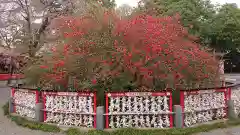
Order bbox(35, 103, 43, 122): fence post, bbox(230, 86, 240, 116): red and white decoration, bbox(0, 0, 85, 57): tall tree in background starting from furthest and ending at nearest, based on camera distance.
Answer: bbox(0, 0, 85, 57): tall tree in background
bbox(230, 86, 240, 116): red and white decoration
bbox(35, 103, 43, 122): fence post

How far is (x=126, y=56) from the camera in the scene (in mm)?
6836

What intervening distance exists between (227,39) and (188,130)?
31008 mm

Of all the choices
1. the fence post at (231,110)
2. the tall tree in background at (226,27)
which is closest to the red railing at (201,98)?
the fence post at (231,110)

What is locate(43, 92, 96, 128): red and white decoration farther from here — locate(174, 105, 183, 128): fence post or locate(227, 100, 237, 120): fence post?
locate(227, 100, 237, 120): fence post

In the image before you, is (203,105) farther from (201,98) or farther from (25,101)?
(25,101)

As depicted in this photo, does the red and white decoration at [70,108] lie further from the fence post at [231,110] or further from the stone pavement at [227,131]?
the fence post at [231,110]

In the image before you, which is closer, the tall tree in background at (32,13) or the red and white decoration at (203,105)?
the red and white decoration at (203,105)

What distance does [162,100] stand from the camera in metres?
6.77

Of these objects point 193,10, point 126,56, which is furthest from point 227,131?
point 193,10

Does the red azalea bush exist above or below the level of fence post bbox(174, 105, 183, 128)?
above

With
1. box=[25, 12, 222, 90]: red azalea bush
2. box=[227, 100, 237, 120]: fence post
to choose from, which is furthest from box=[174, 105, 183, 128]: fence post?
box=[227, 100, 237, 120]: fence post

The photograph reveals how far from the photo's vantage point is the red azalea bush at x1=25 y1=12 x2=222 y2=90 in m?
7.02

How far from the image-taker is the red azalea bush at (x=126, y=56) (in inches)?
276

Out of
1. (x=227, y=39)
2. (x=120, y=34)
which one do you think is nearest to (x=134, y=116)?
(x=120, y=34)
